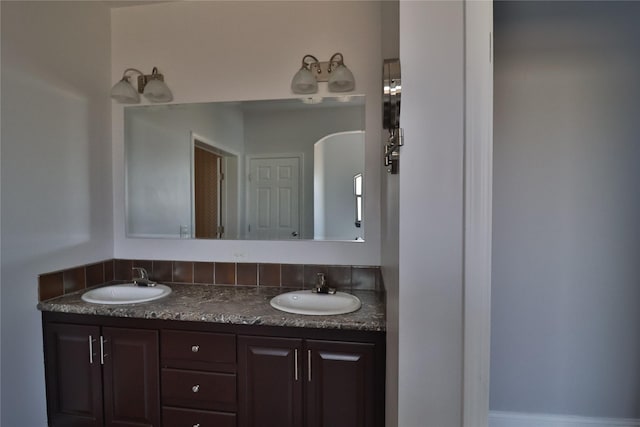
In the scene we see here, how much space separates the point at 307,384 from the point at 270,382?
0.57 ft

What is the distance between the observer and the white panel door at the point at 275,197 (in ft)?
6.42

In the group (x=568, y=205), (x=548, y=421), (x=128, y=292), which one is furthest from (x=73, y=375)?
(x=568, y=205)

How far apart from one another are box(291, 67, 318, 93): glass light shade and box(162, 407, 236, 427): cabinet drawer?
1.75 metres

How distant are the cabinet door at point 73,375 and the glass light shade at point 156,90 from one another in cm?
140

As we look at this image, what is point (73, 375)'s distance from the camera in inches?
65.3

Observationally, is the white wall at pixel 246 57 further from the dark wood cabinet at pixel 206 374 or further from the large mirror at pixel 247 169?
the dark wood cabinet at pixel 206 374

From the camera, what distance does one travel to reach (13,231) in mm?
1513

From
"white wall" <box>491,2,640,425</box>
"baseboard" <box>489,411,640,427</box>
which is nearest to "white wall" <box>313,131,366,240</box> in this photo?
"white wall" <box>491,2,640,425</box>

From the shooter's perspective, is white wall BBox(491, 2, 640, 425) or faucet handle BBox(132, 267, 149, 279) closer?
white wall BBox(491, 2, 640, 425)

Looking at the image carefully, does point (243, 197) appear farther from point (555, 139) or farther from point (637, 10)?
point (637, 10)

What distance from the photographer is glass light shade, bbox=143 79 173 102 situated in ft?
6.48

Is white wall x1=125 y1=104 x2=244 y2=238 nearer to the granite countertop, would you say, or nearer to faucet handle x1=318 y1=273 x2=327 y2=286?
the granite countertop

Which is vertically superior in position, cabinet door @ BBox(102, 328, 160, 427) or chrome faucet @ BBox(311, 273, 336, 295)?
chrome faucet @ BBox(311, 273, 336, 295)

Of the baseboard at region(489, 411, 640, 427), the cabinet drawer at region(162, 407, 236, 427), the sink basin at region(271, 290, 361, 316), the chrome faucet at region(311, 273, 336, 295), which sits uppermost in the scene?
the chrome faucet at region(311, 273, 336, 295)
